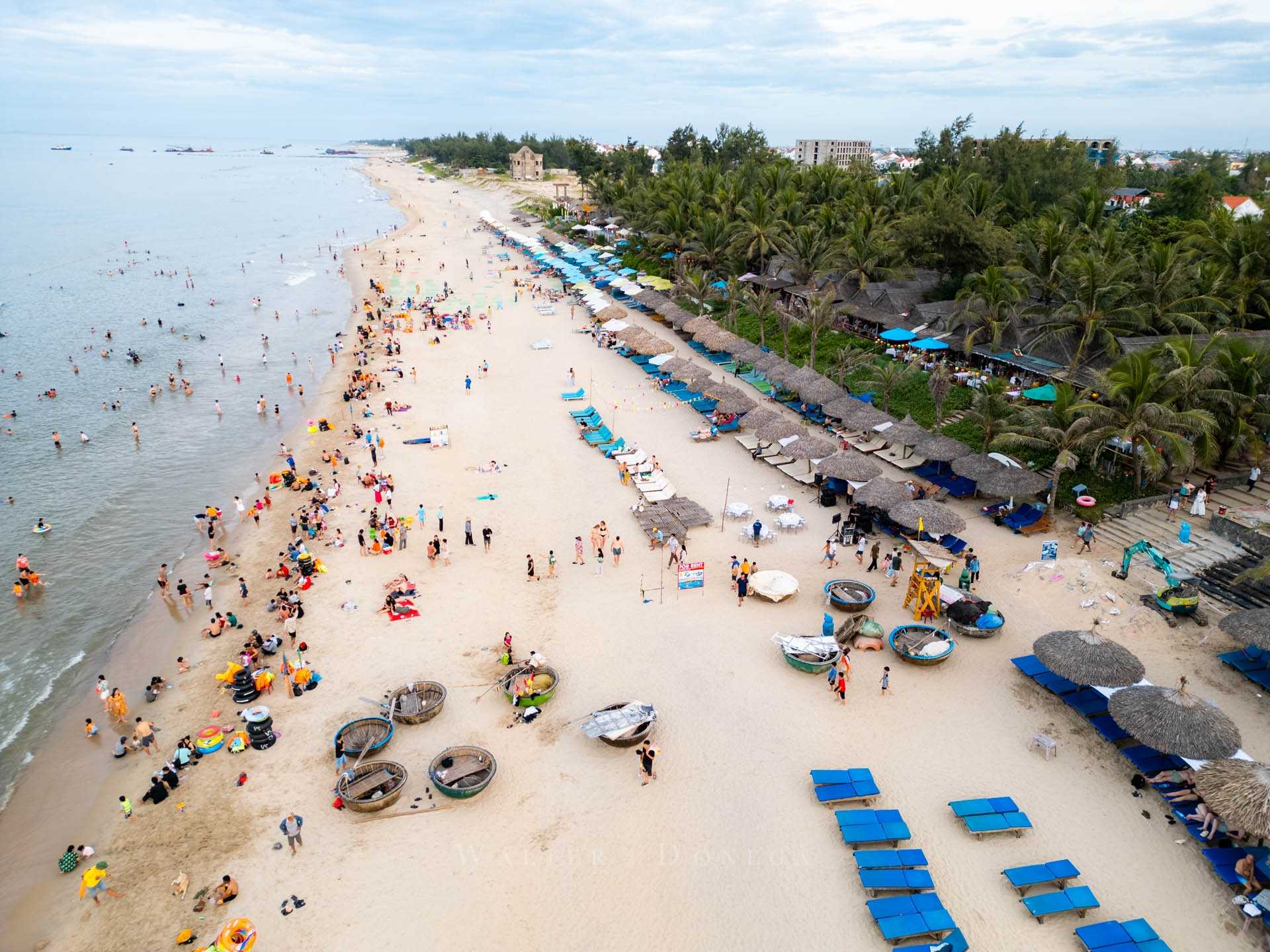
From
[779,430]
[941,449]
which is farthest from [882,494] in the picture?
[779,430]

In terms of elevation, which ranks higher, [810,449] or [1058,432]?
[1058,432]

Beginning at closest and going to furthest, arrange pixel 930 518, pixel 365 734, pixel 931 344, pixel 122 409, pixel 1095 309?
pixel 365 734, pixel 930 518, pixel 1095 309, pixel 931 344, pixel 122 409

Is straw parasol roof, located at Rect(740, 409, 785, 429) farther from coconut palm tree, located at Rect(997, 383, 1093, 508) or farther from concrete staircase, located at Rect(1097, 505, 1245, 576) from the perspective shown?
concrete staircase, located at Rect(1097, 505, 1245, 576)

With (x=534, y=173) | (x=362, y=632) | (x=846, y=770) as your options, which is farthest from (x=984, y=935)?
(x=534, y=173)

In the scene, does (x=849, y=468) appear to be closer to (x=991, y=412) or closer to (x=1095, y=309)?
(x=991, y=412)

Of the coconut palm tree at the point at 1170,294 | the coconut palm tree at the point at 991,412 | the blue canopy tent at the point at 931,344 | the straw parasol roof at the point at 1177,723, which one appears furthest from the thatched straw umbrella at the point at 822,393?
the straw parasol roof at the point at 1177,723

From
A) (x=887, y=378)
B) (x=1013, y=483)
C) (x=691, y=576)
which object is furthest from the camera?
(x=887, y=378)
